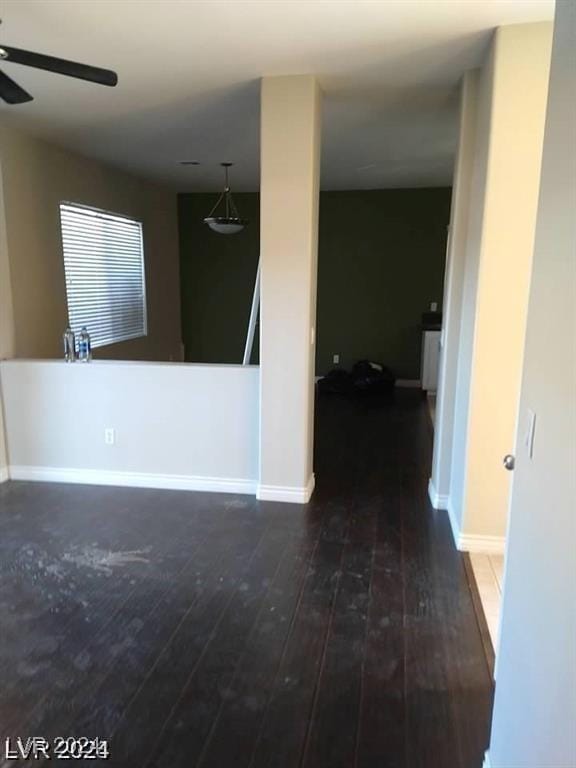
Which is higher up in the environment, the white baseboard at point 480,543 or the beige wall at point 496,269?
the beige wall at point 496,269

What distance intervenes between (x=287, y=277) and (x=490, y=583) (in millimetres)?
2045

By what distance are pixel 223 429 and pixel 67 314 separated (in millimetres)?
2154

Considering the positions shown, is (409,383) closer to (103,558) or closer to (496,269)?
(496,269)

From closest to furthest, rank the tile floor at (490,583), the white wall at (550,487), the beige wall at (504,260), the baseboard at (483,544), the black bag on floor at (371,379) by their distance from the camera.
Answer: the white wall at (550,487)
the tile floor at (490,583)
the beige wall at (504,260)
the baseboard at (483,544)
the black bag on floor at (371,379)

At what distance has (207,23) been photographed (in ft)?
7.76

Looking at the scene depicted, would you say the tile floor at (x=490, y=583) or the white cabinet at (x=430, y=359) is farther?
the white cabinet at (x=430, y=359)

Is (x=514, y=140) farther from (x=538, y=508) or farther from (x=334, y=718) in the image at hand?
(x=334, y=718)

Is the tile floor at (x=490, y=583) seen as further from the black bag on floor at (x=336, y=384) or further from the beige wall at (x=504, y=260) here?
the black bag on floor at (x=336, y=384)

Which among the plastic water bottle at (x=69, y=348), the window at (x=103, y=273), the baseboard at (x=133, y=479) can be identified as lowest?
the baseboard at (x=133, y=479)

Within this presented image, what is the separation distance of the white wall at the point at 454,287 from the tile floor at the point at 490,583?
66 centimetres

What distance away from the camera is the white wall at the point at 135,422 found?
3.69 m

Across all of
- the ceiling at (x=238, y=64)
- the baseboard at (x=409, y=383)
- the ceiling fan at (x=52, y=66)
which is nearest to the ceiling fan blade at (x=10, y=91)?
the ceiling fan at (x=52, y=66)

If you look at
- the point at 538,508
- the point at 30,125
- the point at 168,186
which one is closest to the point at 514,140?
the point at 538,508

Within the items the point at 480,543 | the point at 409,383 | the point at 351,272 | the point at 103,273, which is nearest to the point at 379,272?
the point at 351,272
